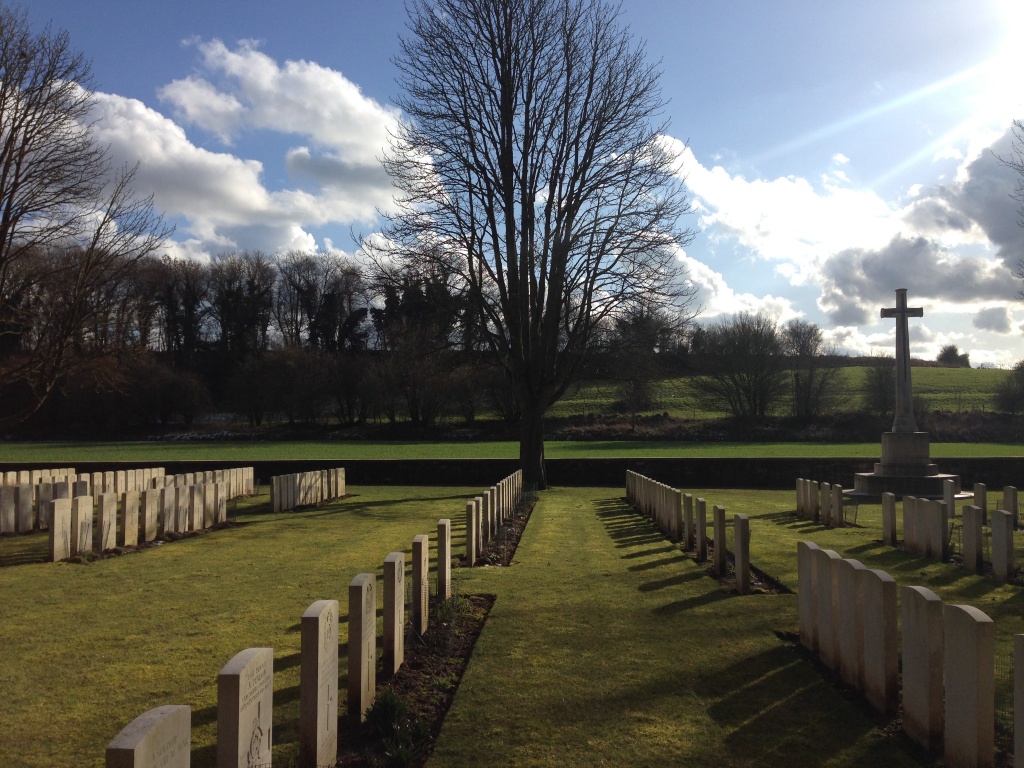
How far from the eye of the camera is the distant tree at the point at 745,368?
53.9m

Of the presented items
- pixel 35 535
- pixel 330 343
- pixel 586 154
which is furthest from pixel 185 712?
pixel 330 343

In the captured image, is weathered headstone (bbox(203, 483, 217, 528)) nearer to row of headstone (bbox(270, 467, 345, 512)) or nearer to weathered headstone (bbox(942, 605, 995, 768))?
row of headstone (bbox(270, 467, 345, 512))

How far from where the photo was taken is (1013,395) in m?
51.6

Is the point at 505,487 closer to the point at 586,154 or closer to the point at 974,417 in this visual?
the point at 586,154

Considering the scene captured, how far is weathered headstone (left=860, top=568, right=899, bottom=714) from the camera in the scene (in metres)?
4.45

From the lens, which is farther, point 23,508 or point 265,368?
point 265,368

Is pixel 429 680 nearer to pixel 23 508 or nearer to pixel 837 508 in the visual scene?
pixel 837 508

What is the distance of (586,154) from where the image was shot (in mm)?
21156

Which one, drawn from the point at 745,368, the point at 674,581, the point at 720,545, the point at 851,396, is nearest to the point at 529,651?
the point at 674,581

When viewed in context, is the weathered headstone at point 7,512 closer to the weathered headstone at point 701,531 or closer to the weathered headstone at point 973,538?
the weathered headstone at point 701,531

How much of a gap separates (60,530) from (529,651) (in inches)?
276

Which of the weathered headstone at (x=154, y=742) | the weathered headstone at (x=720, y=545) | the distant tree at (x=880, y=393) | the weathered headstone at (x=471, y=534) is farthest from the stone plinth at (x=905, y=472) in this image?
the distant tree at (x=880, y=393)

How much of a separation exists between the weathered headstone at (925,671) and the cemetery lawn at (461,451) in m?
24.6

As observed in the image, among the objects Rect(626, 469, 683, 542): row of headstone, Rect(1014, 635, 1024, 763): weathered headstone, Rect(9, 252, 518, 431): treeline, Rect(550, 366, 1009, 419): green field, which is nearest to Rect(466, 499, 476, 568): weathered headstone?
Rect(626, 469, 683, 542): row of headstone
